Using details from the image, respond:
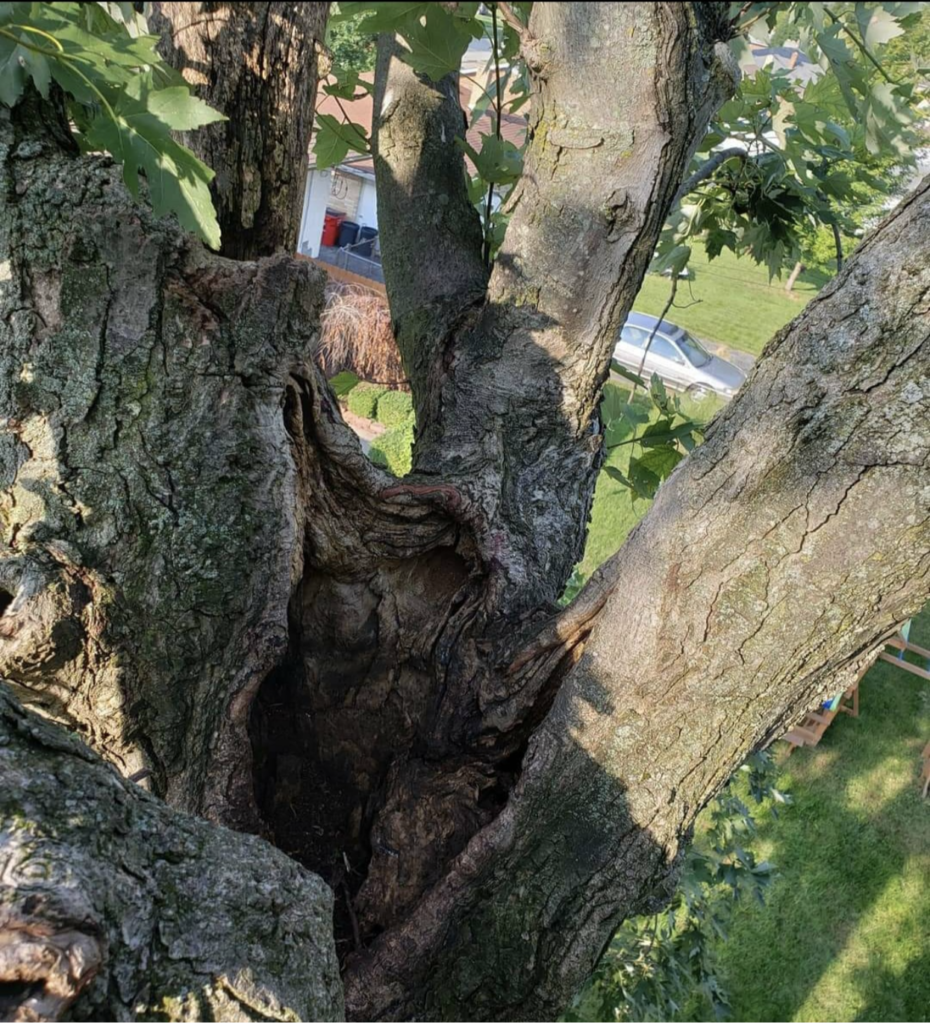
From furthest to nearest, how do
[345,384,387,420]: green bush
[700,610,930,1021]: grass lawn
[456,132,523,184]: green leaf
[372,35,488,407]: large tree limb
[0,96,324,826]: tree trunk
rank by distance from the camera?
1. [345,384,387,420]: green bush
2. [700,610,930,1021]: grass lawn
3. [372,35,488,407]: large tree limb
4. [456,132,523,184]: green leaf
5. [0,96,324,826]: tree trunk

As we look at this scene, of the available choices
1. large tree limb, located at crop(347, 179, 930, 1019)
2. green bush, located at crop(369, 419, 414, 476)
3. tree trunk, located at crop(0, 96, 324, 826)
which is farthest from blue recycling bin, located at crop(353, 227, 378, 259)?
large tree limb, located at crop(347, 179, 930, 1019)

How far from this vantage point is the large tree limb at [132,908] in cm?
102

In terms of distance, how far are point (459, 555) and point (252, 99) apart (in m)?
1.08

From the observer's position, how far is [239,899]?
50.4 inches

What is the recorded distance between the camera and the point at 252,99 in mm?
1514

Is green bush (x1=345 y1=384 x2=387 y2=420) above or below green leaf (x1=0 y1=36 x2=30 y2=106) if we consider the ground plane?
below

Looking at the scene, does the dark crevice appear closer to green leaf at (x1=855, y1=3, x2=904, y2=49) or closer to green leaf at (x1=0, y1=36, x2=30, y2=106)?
green leaf at (x1=0, y1=36, x2=30, y2=106)

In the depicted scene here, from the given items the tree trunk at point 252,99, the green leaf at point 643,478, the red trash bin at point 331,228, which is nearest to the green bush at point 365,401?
the red trash bin at point 331,228

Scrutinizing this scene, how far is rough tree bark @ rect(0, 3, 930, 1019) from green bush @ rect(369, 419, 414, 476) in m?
6.67

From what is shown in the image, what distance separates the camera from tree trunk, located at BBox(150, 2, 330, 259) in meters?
1.40

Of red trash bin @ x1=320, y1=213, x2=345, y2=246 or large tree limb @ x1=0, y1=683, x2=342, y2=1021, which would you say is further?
red trash bin @ x1=320, y1=213, x2=345, y2=246

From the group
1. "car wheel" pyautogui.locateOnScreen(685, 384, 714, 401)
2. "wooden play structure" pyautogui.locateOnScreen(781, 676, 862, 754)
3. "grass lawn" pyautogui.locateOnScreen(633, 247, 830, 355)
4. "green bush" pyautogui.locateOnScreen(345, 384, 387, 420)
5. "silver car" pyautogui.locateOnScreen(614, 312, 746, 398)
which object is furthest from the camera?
"grass lawn" pyautogui.locateOnScreen(633, 247, 830, 355)

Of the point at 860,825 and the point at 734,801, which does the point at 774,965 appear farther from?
the point at 734,801

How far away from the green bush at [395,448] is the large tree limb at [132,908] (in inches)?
292
